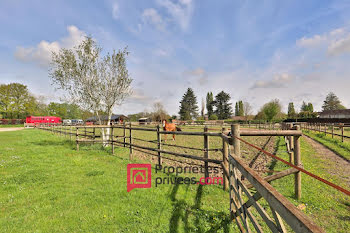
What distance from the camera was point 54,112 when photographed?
237ft

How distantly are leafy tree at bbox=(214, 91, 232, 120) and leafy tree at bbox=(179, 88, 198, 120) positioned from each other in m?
9.97

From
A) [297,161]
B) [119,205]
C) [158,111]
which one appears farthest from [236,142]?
[158,111]

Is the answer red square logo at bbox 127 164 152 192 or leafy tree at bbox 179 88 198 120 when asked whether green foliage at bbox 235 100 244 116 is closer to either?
leafy tree at bbox 179 88 198 120

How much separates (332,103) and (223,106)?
143 ft

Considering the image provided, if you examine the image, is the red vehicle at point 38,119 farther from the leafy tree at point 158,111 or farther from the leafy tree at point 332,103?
the leafy tree at point 332,103

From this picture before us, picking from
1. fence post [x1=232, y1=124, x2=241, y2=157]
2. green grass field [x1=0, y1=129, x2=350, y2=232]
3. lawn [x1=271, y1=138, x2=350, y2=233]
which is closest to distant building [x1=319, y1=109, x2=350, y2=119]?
lawn [x1=271, y1=138, x2=350, y2=233]

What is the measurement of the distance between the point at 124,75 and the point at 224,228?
11325 mm

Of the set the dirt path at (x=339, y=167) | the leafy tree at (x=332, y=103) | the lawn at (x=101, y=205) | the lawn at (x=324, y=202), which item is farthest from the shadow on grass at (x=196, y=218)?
the leafy tree at (x=332, y=103)

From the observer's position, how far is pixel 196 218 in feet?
9.48

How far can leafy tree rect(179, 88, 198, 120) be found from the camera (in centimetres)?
6792

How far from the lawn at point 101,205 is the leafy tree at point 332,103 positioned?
281 feet

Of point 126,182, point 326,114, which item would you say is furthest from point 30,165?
point 326,114

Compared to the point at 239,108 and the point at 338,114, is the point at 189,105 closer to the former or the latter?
the point at 239,108

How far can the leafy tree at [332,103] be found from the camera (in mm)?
61344
